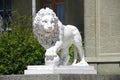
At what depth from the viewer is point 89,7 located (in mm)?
26516

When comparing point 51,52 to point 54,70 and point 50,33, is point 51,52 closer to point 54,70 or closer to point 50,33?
point 50,33

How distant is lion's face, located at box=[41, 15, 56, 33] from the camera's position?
14.4 meters

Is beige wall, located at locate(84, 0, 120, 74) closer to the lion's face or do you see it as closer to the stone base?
the stone base

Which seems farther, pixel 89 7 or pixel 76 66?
pixel 89 7

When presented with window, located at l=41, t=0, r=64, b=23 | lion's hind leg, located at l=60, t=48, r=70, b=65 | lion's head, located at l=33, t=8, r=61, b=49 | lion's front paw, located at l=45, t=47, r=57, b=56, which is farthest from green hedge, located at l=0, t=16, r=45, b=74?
lion's front paw, located at l=45, t=47, r=57, b=56

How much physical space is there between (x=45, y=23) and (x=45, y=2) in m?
16.2

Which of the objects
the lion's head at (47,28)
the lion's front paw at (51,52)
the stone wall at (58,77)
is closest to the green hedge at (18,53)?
the stone wall at (58,77)

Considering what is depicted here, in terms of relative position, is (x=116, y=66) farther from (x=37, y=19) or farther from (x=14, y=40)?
(x=37, y=19)

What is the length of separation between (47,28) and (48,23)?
0.11m

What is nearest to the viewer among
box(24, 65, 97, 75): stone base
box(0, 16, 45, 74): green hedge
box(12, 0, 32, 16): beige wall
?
box(24, 65, 97, 75): stone base

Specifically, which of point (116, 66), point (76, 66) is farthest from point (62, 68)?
point (116, 66)

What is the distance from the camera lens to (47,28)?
14.3 meters

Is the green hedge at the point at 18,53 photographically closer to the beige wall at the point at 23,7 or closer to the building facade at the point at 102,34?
the building facade at the point at 102,34

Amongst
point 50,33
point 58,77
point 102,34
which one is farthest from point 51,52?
point 102,34
